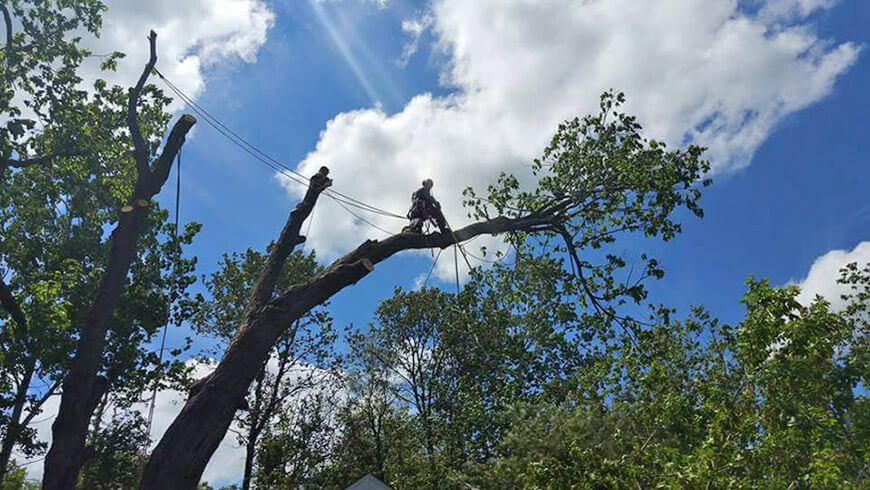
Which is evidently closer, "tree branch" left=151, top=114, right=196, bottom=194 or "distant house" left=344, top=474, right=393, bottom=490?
"tree branch" left=151, top=114, right=196, bottom=194

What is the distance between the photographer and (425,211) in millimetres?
7574

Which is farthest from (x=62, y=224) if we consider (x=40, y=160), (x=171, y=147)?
(x=171, y=147)

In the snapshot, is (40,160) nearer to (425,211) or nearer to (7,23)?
(7,23)

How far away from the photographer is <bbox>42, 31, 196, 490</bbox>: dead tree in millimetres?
6869

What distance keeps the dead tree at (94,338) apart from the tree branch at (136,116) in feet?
0.05

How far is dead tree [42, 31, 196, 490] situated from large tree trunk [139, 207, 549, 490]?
6.92 ft

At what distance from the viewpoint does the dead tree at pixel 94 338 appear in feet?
22.5

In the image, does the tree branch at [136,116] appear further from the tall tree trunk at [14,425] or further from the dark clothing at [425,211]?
the tall tree trunk at [14,425]

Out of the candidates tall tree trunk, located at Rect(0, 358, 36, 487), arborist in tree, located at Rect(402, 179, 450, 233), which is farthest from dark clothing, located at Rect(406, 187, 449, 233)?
tall tree trunk, located at Rect(0, 358, 36, 487)

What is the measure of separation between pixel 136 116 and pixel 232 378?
4.53 metres

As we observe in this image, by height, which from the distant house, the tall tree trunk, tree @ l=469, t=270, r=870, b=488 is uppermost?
the tall tree trunk

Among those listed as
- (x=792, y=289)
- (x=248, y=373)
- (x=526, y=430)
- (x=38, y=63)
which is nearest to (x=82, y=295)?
(x=38, y=63)

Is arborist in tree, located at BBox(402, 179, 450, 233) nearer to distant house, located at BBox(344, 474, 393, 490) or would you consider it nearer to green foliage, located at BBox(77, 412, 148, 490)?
distant house, located at BBox(344, 474, 393, 490)

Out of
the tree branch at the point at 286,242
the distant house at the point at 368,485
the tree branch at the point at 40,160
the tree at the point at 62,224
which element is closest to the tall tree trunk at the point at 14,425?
the tree at the point at 62,224
